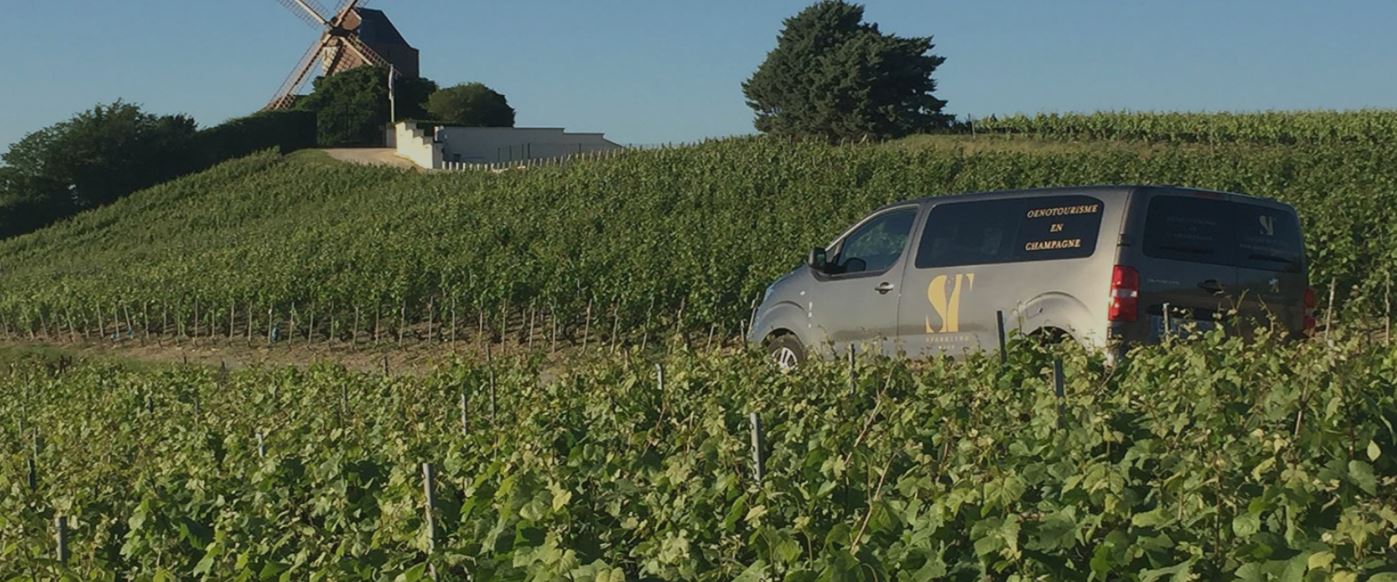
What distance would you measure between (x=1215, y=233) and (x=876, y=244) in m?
2.84

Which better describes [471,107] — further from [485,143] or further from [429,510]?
[429,510]

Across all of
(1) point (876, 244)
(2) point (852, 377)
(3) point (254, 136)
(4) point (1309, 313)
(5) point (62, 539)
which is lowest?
(5) point (62, 539)

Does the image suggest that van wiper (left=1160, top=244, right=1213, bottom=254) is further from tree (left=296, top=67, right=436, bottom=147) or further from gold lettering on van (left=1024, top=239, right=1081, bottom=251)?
tree (left=296, top=67, right=436, bottom=147)

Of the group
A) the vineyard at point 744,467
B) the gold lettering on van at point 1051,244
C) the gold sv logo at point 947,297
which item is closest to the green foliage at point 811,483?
the vineyard at point 744,467

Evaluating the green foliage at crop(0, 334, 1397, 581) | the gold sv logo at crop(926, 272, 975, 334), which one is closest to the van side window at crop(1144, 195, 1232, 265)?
the gold sv logo at crop(926, 272, 975, 334)

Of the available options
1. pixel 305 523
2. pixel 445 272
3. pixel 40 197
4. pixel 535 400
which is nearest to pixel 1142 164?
pixel 445 272

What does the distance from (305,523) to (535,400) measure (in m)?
2.08

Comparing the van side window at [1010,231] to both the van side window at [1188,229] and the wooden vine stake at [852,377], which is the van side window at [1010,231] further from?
the wooden vine stake at [852,377]

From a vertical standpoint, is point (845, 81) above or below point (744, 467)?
above

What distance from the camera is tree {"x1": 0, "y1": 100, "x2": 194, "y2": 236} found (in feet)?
210

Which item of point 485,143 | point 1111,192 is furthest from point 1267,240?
point 485,143

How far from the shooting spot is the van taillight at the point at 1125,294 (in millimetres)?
9758

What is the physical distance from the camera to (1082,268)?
1003cm

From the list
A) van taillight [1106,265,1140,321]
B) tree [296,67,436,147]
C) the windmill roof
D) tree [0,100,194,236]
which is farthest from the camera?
the windmill roof
